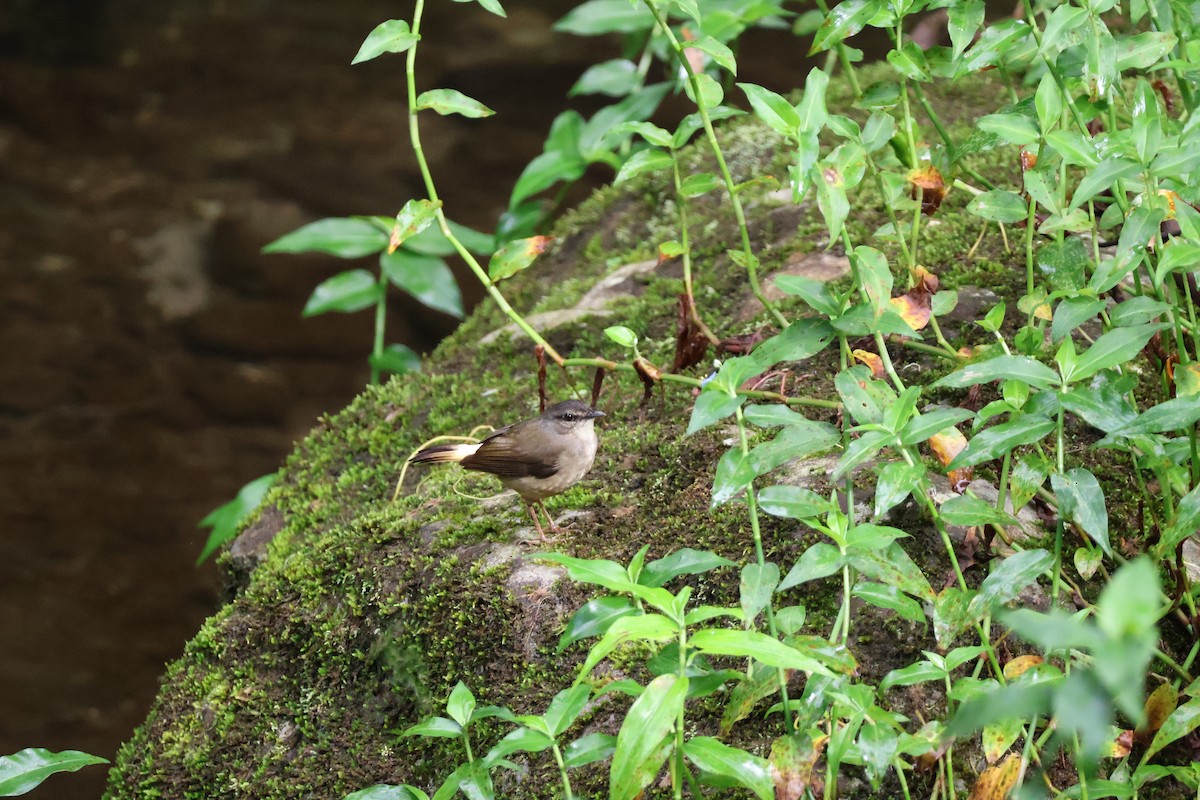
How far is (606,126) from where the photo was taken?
4.26 metres

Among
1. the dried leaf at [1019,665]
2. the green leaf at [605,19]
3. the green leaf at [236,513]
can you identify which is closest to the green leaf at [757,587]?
the dried leaf at [1019,665]

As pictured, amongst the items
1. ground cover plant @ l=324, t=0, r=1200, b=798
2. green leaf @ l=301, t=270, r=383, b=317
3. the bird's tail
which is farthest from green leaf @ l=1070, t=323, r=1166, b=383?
green leaf @ l=301, t=270, r=383, b=317

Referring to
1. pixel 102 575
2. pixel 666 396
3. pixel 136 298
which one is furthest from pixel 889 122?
pixel 136 298

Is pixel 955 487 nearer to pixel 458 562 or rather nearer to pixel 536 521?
pixel 536 521

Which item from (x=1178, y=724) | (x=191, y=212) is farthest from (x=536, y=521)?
(x=191, y=212)

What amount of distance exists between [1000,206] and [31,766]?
216 centimetres

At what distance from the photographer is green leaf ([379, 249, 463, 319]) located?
426 centimetres

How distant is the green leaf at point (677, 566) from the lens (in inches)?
69.7

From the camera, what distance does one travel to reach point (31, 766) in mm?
1974

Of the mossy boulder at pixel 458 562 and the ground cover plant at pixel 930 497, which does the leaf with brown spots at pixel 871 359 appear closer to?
the ground cover plant at pixel 930 497

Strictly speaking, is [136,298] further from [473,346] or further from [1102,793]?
[1102,793]

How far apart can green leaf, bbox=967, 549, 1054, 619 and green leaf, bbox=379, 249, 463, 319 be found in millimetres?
2721

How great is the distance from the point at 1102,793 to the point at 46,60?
8.71 m

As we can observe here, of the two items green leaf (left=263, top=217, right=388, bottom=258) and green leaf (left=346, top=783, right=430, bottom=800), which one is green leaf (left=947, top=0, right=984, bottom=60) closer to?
green leaf (left=346, top=783, right=430, bottom=800)
